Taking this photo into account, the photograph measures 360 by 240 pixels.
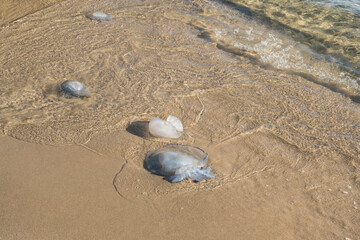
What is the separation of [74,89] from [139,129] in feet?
3.39

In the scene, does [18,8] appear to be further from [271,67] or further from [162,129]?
[271,67]

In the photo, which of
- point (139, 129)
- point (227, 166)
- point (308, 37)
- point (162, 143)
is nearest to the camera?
point (227, 166)

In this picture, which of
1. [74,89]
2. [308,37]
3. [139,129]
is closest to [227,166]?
[139,129]

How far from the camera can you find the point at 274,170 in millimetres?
3385

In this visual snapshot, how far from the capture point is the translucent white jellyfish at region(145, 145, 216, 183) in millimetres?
3189

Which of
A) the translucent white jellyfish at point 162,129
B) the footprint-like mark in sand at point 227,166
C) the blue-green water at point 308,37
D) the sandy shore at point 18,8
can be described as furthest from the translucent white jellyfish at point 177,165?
the sandy shore at point 18,8

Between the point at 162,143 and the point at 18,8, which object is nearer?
the point at 162,143

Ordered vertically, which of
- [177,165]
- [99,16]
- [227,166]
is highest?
[99,16]

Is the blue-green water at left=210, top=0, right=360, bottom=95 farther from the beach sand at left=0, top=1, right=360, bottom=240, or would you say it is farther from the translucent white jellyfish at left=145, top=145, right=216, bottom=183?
the translucent white jellyfish at left=145, top=145, right=216, bottom=183

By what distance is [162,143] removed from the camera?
3570 millimetres

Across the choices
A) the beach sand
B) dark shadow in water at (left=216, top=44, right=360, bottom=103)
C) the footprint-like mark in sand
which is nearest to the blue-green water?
dark shadow in water at (left=216, top=44, right=360, bottom=103)

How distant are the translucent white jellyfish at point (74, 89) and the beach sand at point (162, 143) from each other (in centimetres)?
13

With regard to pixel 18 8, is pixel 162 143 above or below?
below

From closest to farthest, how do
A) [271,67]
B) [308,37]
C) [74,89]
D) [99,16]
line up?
[74,89] → [271,67] → [99,16] → [308,37]
